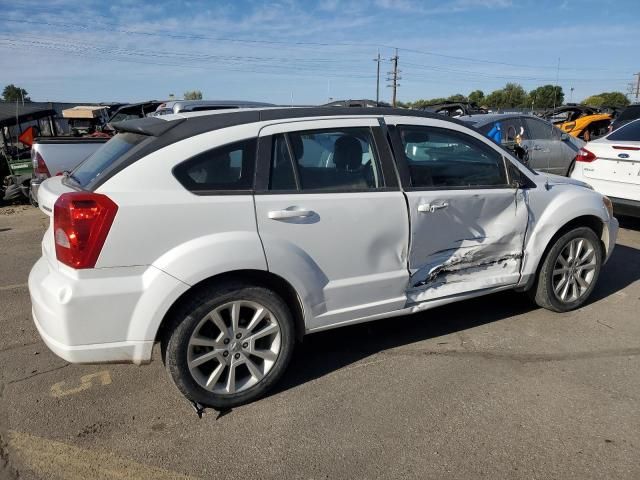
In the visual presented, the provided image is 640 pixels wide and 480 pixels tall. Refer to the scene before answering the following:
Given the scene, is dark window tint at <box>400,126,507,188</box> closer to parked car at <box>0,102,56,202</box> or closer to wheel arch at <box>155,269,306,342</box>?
wheel arch at <box>155,269,306,342</box>

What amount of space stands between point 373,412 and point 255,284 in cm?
102

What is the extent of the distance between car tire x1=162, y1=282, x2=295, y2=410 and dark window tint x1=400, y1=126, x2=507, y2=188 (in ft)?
4.31

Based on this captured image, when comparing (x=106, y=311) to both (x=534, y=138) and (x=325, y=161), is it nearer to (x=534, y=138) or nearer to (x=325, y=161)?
(x=325, y=161)

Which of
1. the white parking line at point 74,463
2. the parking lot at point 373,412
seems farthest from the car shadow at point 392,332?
the white parking line at point 74,463

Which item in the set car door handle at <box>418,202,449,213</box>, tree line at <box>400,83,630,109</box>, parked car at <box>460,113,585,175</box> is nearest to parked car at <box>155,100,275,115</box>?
parked car at <box>460,113,585,175</box>

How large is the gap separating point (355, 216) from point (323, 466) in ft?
4.71

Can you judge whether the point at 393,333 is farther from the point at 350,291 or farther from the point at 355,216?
the point at 355,216

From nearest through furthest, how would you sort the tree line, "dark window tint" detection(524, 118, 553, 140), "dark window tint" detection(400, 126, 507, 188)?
"dark window tint" detection(400, 126, 507, 188) → "dark window tint" detection(524, 118, 553, 140) → the tree line

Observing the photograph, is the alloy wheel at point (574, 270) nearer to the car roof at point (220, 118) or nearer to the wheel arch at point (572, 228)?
the wheel arch at point (572, 228)

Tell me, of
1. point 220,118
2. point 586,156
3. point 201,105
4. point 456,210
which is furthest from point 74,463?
point 201,105

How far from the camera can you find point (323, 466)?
253 cm

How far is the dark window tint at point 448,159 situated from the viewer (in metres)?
3.47

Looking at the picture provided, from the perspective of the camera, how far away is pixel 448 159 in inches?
147

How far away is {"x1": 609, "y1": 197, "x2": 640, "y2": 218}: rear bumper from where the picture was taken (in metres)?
6.25
